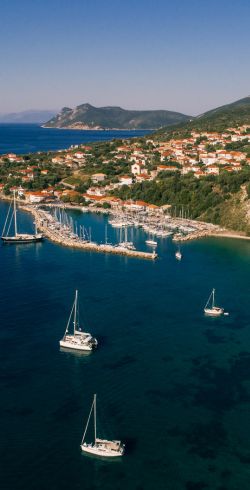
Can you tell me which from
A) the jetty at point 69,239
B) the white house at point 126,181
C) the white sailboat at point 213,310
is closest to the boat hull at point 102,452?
the white sailboat at point 213,310

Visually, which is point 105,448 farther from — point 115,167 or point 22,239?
point 115,167

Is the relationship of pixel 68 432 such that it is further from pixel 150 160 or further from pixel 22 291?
pixel 150 160

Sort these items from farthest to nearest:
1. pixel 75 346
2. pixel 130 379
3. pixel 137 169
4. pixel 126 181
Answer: pixel 137 169, pixel 126 181, pixel 75 346, pixel 130 379

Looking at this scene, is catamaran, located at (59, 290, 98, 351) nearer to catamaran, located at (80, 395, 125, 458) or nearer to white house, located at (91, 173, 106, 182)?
catamaran, located at (80, 395, 125, 458)

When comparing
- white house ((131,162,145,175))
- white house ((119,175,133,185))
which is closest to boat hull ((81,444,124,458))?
white house ((119,175,133,185))

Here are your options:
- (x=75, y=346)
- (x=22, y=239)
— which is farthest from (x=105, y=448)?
(x=22, y=239)
